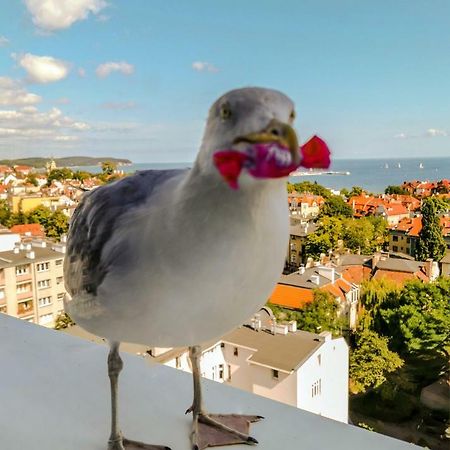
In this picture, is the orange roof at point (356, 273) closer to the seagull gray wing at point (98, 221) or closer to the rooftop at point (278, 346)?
the rooftop at point (278, 346)

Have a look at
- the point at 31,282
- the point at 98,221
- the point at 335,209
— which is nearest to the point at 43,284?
the point at 31,282

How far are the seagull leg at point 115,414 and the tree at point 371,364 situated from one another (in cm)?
691

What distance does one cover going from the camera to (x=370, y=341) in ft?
23.2

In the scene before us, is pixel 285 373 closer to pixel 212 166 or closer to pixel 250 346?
pixel 250 346

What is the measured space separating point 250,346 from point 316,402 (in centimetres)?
103

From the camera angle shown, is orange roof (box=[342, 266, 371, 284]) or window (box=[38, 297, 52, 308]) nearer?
window (box=[38, 297, 52, 308])

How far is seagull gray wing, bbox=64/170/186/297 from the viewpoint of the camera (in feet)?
1.52

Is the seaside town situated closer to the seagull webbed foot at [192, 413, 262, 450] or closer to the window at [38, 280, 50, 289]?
the window at [38, 280, 50, 289]

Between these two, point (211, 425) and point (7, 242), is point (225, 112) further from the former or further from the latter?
point (7, 242)

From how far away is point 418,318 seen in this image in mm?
7328

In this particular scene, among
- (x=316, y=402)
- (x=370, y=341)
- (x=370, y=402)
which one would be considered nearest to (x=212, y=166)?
(x=316, y=402)

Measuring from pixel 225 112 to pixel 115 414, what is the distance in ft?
1.26

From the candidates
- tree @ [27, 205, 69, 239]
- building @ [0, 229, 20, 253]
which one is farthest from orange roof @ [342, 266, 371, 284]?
tree @ [27, 205, 69, 239]

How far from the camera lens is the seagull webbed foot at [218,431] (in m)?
0.61
